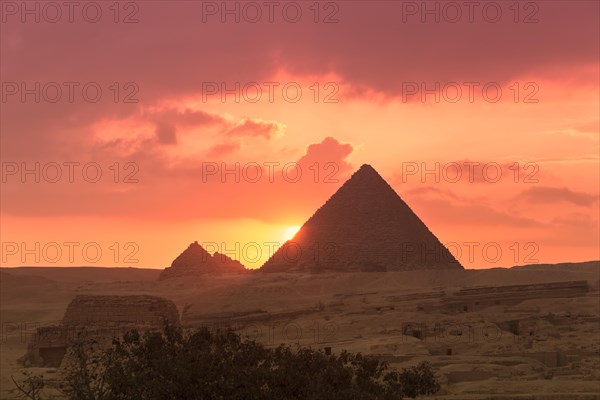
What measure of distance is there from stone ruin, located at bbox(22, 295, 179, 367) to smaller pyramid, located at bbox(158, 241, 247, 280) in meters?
52.1

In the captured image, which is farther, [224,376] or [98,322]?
[98,322]

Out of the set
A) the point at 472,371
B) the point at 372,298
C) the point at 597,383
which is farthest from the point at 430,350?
the point at 372,298

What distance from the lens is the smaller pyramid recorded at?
88875mm

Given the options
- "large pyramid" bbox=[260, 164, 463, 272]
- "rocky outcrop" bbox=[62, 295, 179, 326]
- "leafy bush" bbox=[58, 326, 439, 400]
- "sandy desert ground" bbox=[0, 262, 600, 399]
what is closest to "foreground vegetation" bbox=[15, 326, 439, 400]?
"leafy bush" bbox=[58, 326, 439, 400]

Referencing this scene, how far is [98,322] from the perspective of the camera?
34.3 metres

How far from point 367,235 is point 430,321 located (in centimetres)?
3258

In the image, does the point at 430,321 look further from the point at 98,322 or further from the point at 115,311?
the point at 98,322

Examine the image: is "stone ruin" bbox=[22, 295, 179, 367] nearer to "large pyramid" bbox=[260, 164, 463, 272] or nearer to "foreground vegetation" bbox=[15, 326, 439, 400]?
"foreground vegetation" bbox=[15, 326, 439, 400]

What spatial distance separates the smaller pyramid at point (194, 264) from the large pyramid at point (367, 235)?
15.1 meters

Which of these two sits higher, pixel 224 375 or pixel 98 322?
pixel 98 322

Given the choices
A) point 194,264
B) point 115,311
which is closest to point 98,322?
point 115,311

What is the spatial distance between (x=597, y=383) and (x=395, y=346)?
307 inches

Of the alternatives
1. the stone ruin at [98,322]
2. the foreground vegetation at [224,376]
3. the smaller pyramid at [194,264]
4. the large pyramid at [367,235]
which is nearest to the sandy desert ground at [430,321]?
the stone ruin at [98,322]

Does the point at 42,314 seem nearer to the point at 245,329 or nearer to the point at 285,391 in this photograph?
the point at 245,329
